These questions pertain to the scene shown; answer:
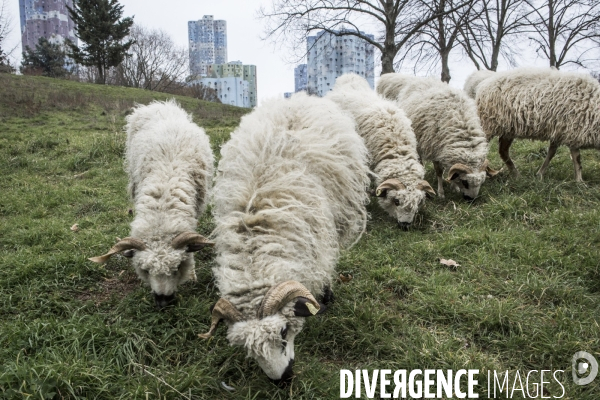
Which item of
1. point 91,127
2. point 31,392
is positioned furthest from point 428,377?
point 91,127

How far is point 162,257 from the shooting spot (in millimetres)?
3688

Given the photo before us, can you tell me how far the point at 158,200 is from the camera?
4109mm

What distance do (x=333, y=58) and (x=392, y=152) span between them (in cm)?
1322

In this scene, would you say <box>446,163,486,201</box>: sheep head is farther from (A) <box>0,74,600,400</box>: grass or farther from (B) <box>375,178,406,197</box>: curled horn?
(B) <box>375,178,406,197</box>: curled horn

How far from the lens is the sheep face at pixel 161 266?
3668 mm

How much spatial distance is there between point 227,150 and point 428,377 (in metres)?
2.41

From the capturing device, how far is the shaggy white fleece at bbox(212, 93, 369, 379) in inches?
104

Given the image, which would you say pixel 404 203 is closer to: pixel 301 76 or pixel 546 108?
pixel 546 108

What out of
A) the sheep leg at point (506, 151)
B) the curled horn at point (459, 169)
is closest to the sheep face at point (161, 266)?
the curled horn at point (459, 169)

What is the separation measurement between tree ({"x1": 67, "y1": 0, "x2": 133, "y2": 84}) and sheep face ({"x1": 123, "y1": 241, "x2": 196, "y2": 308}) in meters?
37.5

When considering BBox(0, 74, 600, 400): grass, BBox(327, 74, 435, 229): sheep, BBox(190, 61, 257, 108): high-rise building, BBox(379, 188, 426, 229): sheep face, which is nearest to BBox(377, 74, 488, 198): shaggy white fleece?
BBox(0, 74, 600, 400): grass

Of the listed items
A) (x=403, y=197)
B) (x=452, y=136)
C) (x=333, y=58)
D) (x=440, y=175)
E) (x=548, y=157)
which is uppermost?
(x=333, y=58)

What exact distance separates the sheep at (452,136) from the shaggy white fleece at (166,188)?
3.75 metres

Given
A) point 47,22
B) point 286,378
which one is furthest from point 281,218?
point 47,22
